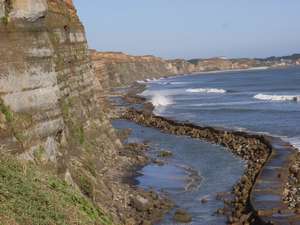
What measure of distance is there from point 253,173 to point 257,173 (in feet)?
2.59

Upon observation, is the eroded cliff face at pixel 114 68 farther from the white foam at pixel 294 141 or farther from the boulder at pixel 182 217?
the boulder at pixel 182 217

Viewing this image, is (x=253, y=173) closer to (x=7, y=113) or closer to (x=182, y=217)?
(x=182, y=217)

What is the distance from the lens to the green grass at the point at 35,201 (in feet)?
36.6

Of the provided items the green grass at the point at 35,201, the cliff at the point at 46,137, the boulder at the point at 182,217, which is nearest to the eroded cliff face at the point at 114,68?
the cliff at the point at 46,137

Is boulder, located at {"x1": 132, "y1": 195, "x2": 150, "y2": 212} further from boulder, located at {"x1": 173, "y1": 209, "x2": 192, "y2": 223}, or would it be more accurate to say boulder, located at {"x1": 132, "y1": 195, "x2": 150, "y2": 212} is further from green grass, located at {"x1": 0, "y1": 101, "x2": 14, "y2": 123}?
green grass, located at {"x1": 0, "y1": 101, "x2": 14, "y2": 123}

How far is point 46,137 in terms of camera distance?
1942 cm

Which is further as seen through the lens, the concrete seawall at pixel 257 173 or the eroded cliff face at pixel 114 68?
the eroded cliff face at pixel 114 68

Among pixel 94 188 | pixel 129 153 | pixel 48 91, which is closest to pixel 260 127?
pixel 129 153

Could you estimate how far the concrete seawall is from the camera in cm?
2141

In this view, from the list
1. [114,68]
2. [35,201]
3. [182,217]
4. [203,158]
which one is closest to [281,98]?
[203,158]

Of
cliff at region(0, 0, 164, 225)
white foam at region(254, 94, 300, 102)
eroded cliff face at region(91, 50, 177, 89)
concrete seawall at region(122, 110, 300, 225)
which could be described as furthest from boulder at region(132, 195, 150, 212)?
eroded cliff face at region(91, 50, 177, 89)

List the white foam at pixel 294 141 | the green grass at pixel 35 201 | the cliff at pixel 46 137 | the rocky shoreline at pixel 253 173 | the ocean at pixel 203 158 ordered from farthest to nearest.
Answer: the white foam at pixel 294 141 → the ocean at pixel 203 158 → the rocky shoreline at pixel 253 173 → the cliff at pixel 46 137 → the green grass at pixel 35 201

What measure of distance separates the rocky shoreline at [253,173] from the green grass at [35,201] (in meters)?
8.24

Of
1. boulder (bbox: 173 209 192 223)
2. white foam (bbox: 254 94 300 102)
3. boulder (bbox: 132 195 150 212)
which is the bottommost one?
white foam (bbox: 254 94 300 102)
